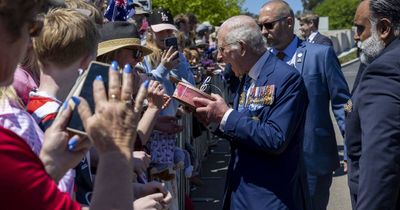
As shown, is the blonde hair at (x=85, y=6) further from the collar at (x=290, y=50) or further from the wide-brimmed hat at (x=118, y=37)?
the collar at (x=290, y=50)

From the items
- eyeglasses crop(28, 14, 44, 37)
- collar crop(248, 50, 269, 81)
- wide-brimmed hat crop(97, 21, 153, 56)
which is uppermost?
eyeglasses crop(28, 14, 44, 37)

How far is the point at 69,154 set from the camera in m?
2.23

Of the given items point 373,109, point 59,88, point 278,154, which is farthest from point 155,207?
point 278,154

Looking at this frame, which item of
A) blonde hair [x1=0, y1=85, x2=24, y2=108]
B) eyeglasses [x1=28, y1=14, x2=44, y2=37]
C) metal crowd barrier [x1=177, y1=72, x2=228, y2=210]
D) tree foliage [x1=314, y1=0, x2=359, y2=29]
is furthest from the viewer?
tree foliage [x1=314, y1=0, x2=359, y2=29]

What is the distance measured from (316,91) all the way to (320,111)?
17 centimetres

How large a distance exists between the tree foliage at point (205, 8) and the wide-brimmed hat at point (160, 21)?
15.3m

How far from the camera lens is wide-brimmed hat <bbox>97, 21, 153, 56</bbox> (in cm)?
394

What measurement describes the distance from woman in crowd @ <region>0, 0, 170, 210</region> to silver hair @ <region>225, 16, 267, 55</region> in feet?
6.65

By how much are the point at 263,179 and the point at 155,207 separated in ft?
4.76

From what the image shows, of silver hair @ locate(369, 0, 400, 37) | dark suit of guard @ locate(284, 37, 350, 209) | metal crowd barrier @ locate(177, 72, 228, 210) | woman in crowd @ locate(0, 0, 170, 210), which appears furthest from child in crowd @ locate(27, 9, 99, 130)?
dark suit of guard @ locate(284, 37, 350, 209)

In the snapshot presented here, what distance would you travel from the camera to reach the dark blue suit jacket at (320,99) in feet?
17.5

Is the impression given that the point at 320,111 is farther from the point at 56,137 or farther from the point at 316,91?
the point at 56,137

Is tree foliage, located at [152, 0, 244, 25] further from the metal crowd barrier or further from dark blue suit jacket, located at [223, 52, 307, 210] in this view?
dark blue suit jacket, located at [223, 52, 307, 210]

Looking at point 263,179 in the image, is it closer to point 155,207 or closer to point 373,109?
point 373,109
